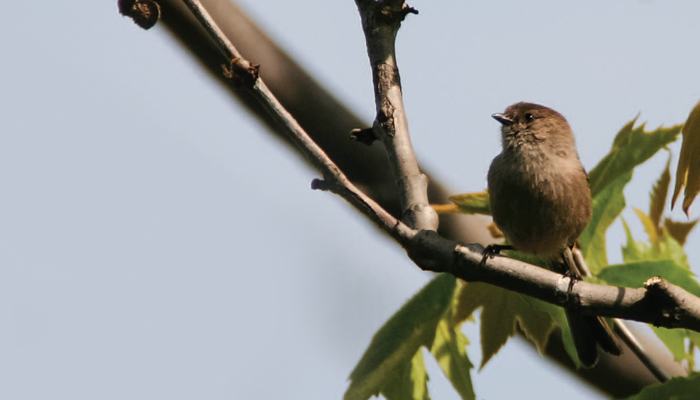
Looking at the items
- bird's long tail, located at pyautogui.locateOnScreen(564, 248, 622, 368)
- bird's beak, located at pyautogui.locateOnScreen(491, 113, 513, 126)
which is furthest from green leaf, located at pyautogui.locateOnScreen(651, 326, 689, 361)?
bird's beak, located at pyautogui.locateOnScreen(491, 113, 513, 126)

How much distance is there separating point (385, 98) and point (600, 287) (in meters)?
0.86

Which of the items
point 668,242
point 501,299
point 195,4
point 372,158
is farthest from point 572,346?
point 195,4

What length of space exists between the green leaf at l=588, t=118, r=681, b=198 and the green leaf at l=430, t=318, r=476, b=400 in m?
0.89

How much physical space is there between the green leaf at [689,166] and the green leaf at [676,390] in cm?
73


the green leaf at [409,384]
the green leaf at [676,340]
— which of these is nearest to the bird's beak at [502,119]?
the green leaf at [676,340]

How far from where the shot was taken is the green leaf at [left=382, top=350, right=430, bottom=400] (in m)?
A: 3.59

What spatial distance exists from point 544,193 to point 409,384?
1.65m

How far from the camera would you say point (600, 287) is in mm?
2627

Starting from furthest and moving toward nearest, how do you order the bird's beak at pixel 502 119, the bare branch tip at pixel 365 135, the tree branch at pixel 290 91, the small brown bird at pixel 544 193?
the bird's beak at pixel 502 119, the small brown bird at pixel 544 193, the tree branch at pixel 290 91, the bare branch tip at pixel 365 135

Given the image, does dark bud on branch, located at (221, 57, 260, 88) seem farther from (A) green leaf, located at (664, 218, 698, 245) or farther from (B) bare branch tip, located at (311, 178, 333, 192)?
(A) green leaf, located at (664, 218, 698, 245)

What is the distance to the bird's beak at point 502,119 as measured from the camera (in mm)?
5641

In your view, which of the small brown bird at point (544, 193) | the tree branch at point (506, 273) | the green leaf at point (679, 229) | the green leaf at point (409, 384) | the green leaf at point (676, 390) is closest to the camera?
the tree branch at point (506, 273)

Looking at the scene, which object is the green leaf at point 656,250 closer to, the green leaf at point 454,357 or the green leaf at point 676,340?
the green leaf at point 676,340

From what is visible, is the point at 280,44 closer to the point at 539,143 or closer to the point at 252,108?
the point at 252,108
